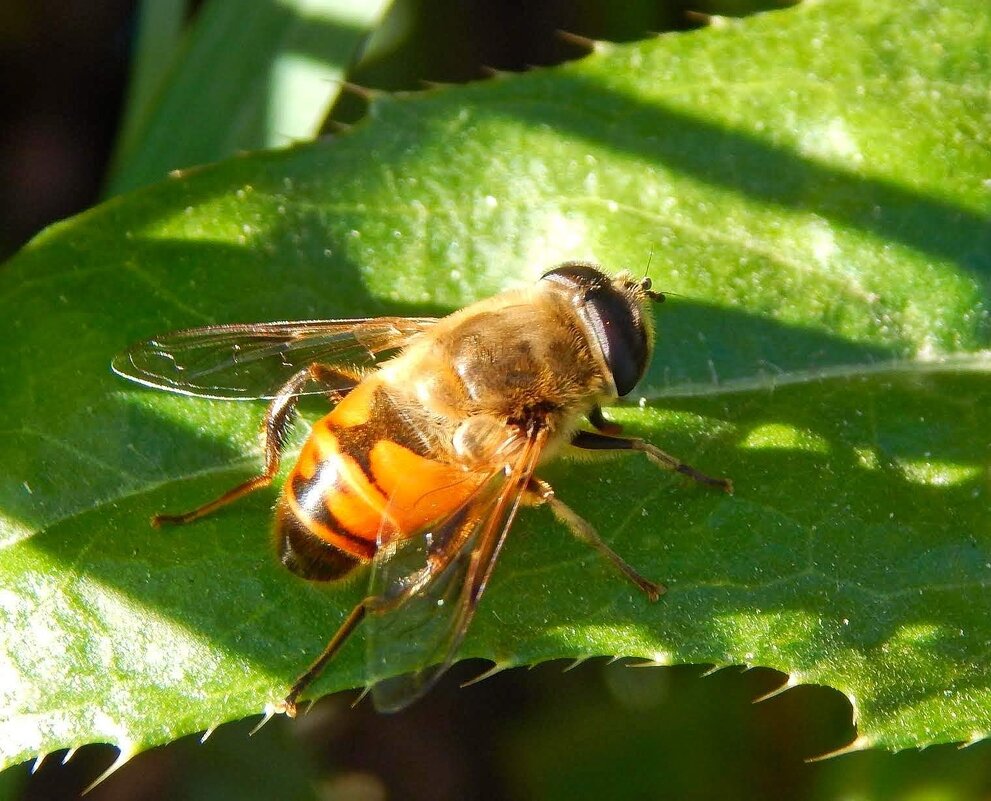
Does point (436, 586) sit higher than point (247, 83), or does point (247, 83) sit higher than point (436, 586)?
point (247, 83)

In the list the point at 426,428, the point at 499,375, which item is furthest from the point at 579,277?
the point at 426,428

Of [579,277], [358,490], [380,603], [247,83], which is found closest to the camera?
[380,603]

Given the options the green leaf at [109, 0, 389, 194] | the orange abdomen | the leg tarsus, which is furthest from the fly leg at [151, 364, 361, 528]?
the green leaf at [109, 0, 389, 194]

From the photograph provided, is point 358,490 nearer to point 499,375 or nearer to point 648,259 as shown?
point 499,375

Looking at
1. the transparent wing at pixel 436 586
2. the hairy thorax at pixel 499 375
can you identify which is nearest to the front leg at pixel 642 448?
the hairy thorax at pixel 499 375

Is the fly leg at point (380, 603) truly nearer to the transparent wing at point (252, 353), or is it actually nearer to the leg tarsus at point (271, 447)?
the leg tarsus at point (271, 447)

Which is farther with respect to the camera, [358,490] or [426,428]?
[426,428]
